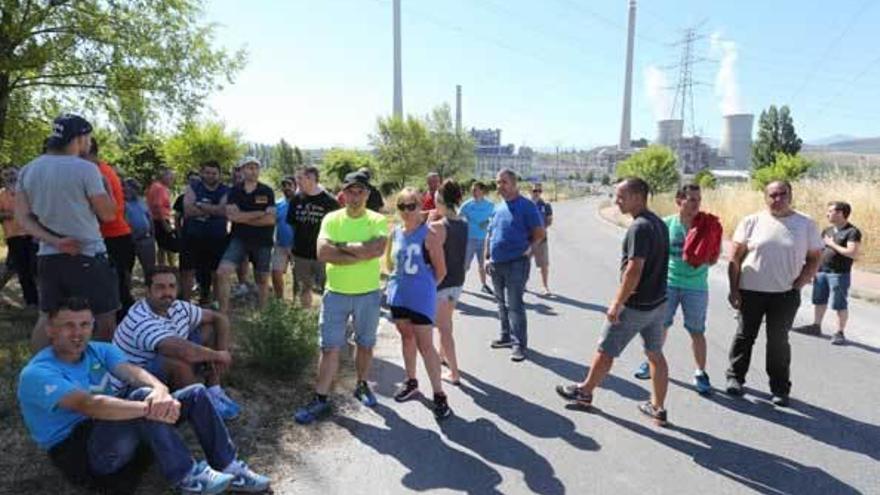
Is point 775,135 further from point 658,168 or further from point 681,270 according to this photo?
point 681,270

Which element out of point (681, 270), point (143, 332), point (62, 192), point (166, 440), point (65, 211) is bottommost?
point (166, 440)

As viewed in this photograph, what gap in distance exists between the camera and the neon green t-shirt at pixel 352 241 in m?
4.65

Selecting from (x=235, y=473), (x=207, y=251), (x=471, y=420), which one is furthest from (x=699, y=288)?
(x=207, y=251)

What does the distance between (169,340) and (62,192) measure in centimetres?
125

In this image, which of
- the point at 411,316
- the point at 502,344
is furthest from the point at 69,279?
the point at 502,344

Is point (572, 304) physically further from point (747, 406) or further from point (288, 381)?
point (288, 381)

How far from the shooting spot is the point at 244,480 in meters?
3.42

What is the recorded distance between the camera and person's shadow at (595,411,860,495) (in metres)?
3.71

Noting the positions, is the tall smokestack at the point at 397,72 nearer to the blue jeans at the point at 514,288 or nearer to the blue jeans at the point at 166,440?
the blue jeans at the point at 514,288

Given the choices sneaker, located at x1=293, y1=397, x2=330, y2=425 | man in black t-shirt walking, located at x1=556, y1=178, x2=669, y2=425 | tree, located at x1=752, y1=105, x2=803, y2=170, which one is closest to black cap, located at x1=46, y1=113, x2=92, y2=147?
sneaker, located at x1=293, y1=397, x2=330, y2=425

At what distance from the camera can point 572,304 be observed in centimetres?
922

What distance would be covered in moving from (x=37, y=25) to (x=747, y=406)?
10688 millimetres

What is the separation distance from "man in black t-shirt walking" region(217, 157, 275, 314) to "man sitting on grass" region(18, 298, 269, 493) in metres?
3.29

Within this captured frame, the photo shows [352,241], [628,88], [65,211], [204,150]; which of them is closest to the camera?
[65,211]
